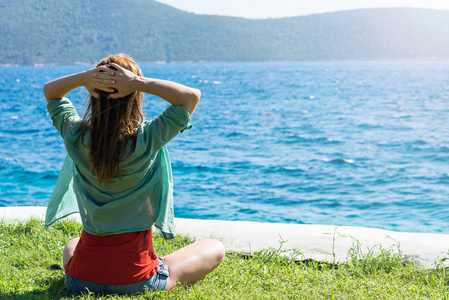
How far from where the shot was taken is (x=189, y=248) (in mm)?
3158

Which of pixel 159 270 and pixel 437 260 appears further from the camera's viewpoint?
pixel 437 260

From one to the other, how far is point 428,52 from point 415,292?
158 metres

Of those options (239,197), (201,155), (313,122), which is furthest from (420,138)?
(239,197)

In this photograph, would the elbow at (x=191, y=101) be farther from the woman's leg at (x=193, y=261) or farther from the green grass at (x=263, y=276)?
the green grass at (x=263, y=276)

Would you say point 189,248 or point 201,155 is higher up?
point 189,248

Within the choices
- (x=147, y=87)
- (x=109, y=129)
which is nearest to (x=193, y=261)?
(x=109, y=129)

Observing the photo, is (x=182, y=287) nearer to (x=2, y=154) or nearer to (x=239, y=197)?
(x=239, y=197)

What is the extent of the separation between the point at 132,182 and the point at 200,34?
481 feet

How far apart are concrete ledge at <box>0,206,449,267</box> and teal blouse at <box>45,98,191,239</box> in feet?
5.38

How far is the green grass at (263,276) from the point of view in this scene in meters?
3.11

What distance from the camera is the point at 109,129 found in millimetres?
2574

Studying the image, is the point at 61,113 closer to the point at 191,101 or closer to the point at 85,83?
the point at 85,83

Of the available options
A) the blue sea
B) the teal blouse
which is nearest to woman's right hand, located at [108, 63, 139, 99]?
the teal blouse

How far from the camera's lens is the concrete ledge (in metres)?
4.13
